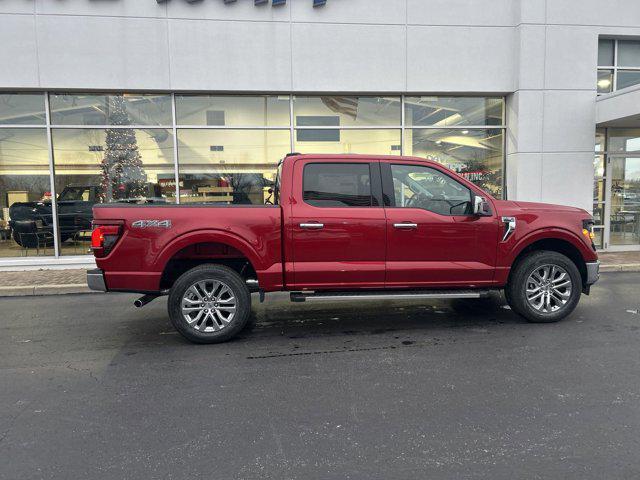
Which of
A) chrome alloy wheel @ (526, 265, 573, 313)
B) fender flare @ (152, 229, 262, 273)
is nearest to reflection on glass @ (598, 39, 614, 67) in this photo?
chrome alloy wheel @ (526, 265, 573, 313)

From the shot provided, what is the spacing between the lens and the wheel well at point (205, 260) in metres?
5.50

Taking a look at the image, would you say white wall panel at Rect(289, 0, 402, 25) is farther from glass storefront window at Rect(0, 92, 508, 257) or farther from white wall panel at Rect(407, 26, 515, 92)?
glass storefront window at Rect(0, 92, 508, 257)

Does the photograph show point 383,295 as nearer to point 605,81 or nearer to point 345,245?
point 345,245

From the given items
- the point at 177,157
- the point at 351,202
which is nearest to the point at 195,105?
the point at 177,157

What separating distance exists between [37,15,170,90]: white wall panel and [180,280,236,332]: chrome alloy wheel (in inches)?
275

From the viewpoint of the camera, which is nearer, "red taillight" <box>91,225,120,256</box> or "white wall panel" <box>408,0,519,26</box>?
"red taillight" <box>91,225,120,256</box>

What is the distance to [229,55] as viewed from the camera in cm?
1061

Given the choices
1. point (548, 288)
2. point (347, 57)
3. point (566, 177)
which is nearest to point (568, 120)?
point (566, 177)

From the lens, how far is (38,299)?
800 cm

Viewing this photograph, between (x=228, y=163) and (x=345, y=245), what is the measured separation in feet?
21.7

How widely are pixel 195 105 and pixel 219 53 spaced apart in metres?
1.31

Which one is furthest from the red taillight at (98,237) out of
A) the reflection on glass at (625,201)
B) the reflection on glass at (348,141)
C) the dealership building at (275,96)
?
the reflection on glass at (625,201)

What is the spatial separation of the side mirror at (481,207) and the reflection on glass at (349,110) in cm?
645

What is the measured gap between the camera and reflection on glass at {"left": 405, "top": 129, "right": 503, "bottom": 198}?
11.8m
